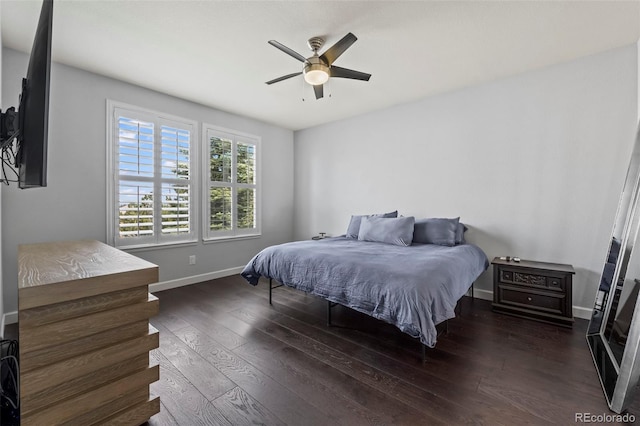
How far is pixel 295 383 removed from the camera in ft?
6.00

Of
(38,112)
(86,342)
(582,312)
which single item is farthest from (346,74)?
(582,312)

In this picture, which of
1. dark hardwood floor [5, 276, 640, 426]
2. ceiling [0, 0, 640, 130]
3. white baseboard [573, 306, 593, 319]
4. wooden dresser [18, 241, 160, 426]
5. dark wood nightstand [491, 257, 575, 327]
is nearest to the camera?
wooden dresser [18, 241, 160, 426]

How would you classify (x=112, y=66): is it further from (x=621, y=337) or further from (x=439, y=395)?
(x=621, y=337)

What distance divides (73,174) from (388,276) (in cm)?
342

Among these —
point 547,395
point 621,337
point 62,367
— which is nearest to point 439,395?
point 547,395

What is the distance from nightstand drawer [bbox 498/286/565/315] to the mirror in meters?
0.26

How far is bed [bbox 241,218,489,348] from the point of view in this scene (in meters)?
1.92

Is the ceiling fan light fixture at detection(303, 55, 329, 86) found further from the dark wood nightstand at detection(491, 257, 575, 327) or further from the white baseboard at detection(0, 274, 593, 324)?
the white baseboard at detection(0, 274, 593, 324)

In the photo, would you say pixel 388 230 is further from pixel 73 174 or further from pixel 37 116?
pixel 73 174

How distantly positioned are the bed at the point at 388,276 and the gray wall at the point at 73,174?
1.78 metres

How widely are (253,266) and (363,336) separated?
1.38m

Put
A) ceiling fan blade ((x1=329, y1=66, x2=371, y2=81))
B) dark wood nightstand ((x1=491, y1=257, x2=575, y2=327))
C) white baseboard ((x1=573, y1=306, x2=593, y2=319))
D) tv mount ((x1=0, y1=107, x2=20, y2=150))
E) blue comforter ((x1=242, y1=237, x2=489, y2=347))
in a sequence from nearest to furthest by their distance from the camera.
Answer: tv mount ((x1=0, y1=107, x2=20, y2=150)) < blue comforter ((x1=242, y1=237, x2=489, y2=347)) < ceiling fan blade ((x1=329, y1=66, x2=371, y2=81)) < dark wood nightstand ((x1=491, y1=257, x2=575, y2=327)) < white baseboard ((x1=573, y1=306, x2=593, y2=319))

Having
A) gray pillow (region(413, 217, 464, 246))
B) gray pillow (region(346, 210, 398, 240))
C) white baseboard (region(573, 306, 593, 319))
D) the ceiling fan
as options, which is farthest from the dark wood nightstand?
the ceiling fan

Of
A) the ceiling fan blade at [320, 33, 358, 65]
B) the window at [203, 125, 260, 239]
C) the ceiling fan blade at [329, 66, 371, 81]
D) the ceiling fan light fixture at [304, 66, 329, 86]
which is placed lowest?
the window at [203, 125, 260, 239]
